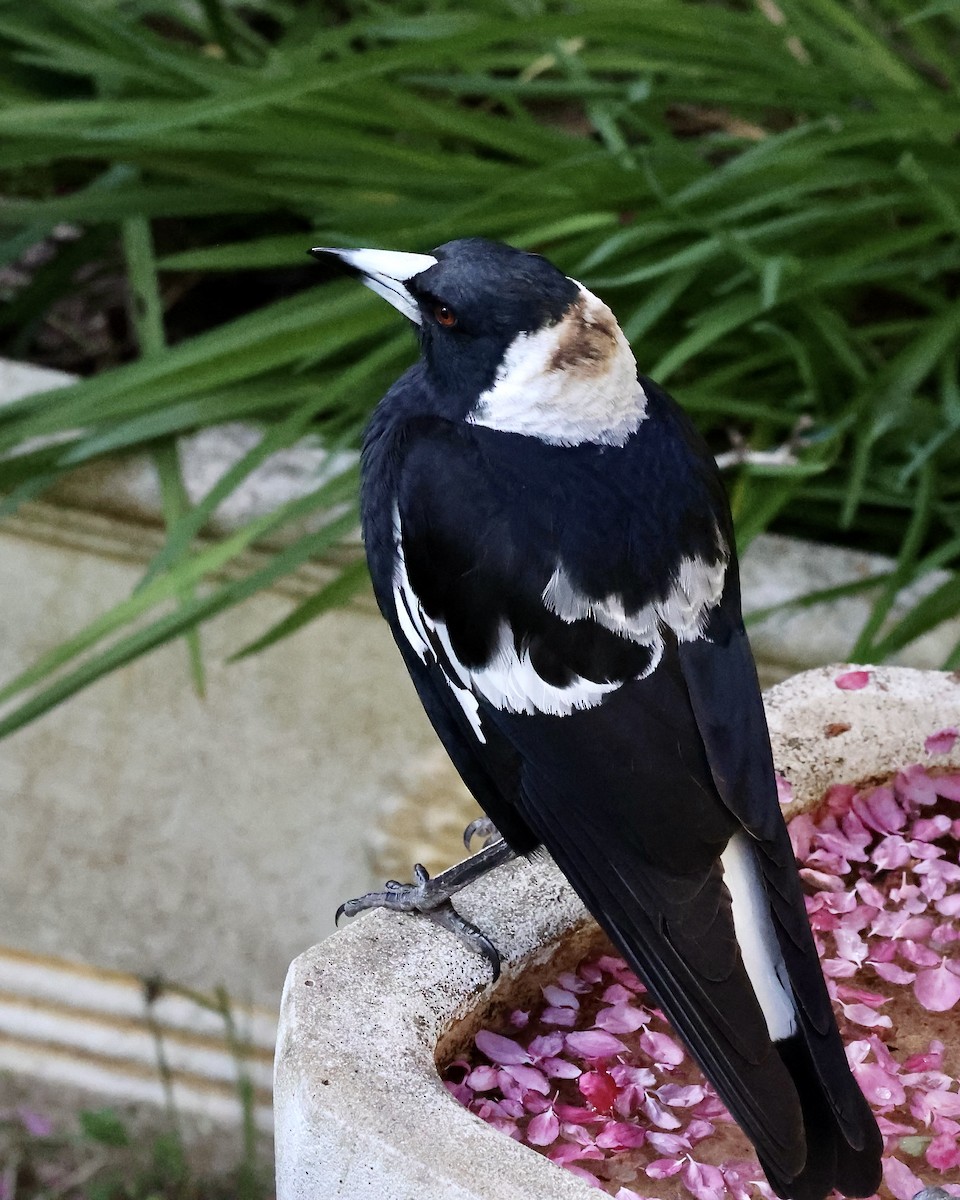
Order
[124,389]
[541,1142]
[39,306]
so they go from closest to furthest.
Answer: [541,1142], [124,389], [39,306]

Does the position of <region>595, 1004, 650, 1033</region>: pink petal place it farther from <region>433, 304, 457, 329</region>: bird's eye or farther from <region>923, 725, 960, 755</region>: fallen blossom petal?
<region>433, 304, 457, 329</region>: bird's eye

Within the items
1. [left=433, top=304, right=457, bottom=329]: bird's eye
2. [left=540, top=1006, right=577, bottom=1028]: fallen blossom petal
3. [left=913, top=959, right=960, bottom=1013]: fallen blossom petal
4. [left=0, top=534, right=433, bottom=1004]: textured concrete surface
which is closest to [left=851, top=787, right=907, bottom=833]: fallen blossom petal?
[left=913, top=959, right=960, bottom=1013]: fallen blossom petal

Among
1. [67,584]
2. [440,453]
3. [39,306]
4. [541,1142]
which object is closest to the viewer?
[541,1142]

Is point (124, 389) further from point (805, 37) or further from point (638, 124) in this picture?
point (805, 37)

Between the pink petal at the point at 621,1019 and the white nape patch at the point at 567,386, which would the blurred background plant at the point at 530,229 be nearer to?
the white nape patch at the point at 567,386

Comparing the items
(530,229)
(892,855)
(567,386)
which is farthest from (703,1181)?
(530,229)

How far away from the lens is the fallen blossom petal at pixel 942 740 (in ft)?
2.74

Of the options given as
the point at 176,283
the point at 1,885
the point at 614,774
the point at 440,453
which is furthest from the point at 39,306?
the point at 614,774

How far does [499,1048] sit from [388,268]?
1.29 feet

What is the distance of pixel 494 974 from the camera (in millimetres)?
695

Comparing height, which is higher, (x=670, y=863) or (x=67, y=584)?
(x=670, y=863)

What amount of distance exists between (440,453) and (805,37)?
2.47 feet

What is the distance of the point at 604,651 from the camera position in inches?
28.8

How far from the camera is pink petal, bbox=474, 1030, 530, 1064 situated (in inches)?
27.0
